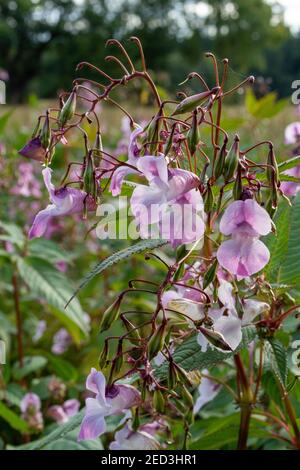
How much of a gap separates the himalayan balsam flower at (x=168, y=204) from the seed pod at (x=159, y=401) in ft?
0.55

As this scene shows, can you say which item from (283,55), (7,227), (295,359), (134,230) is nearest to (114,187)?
(134,230)

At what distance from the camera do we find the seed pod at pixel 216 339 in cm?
69

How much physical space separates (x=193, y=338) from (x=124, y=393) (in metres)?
0.11

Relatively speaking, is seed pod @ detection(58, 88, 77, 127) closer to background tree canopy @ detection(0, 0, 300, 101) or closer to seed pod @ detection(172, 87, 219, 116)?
seed pod @ detection(172, 87, 219, 116)

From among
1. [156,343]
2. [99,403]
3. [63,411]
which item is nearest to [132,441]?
[99,403]

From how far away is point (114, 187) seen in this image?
0.76 m

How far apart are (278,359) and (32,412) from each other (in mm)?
906

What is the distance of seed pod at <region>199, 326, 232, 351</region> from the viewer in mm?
693

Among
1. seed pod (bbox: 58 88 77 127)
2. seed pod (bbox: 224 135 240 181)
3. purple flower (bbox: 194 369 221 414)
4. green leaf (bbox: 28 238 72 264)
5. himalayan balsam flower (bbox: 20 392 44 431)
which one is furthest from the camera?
green leaf (bbox: 28 238 72 264)

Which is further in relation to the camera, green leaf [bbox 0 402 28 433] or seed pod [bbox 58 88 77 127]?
green leaf [bbox 0 402 28 433]

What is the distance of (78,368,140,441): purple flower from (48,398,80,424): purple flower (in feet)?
2.67

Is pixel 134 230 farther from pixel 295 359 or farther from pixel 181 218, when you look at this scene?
pixel 295 359

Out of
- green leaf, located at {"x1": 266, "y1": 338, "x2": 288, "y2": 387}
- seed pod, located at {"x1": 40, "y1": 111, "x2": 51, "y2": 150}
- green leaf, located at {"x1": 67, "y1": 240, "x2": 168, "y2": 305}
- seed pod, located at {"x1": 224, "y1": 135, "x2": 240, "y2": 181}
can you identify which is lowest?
green leaf, located at {"x1": 266, "y1": 338, "x2": 288, "y2": 387}

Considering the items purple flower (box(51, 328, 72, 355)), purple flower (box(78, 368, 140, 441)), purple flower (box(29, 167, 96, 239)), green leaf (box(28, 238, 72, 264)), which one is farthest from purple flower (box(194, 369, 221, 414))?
purple flower (box(51, 328, 72, 355))
